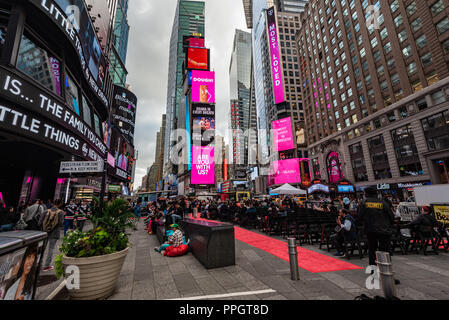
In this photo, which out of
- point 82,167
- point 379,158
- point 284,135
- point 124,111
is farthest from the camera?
point 284,135

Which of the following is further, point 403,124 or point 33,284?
point 403,124

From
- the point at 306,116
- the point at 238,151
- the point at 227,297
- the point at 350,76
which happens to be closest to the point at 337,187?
the point at 350,76

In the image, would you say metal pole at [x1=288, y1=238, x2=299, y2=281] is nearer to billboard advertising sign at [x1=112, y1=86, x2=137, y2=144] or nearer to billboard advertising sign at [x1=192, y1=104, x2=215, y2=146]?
billboard advertising sign at [x1=112, y1=86, x2=137, y2=144]

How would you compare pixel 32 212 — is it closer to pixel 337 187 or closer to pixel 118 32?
pixel 337 187

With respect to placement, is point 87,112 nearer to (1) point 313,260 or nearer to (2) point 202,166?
(1) point 313,260

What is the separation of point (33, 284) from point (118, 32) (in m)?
69.7

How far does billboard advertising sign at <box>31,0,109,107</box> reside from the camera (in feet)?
23.8

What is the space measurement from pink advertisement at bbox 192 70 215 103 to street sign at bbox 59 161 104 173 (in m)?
51.6

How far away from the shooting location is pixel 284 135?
38.9m

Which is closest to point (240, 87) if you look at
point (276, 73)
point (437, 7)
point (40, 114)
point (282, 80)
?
point (282, 80)

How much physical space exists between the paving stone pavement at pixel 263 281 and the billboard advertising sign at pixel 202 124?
48846 mm

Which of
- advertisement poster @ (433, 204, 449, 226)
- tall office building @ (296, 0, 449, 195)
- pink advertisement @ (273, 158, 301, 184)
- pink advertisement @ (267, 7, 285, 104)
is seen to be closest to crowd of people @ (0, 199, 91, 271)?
advertisement poster @ (433, 204, 449, 226)

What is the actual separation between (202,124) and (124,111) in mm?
22918
